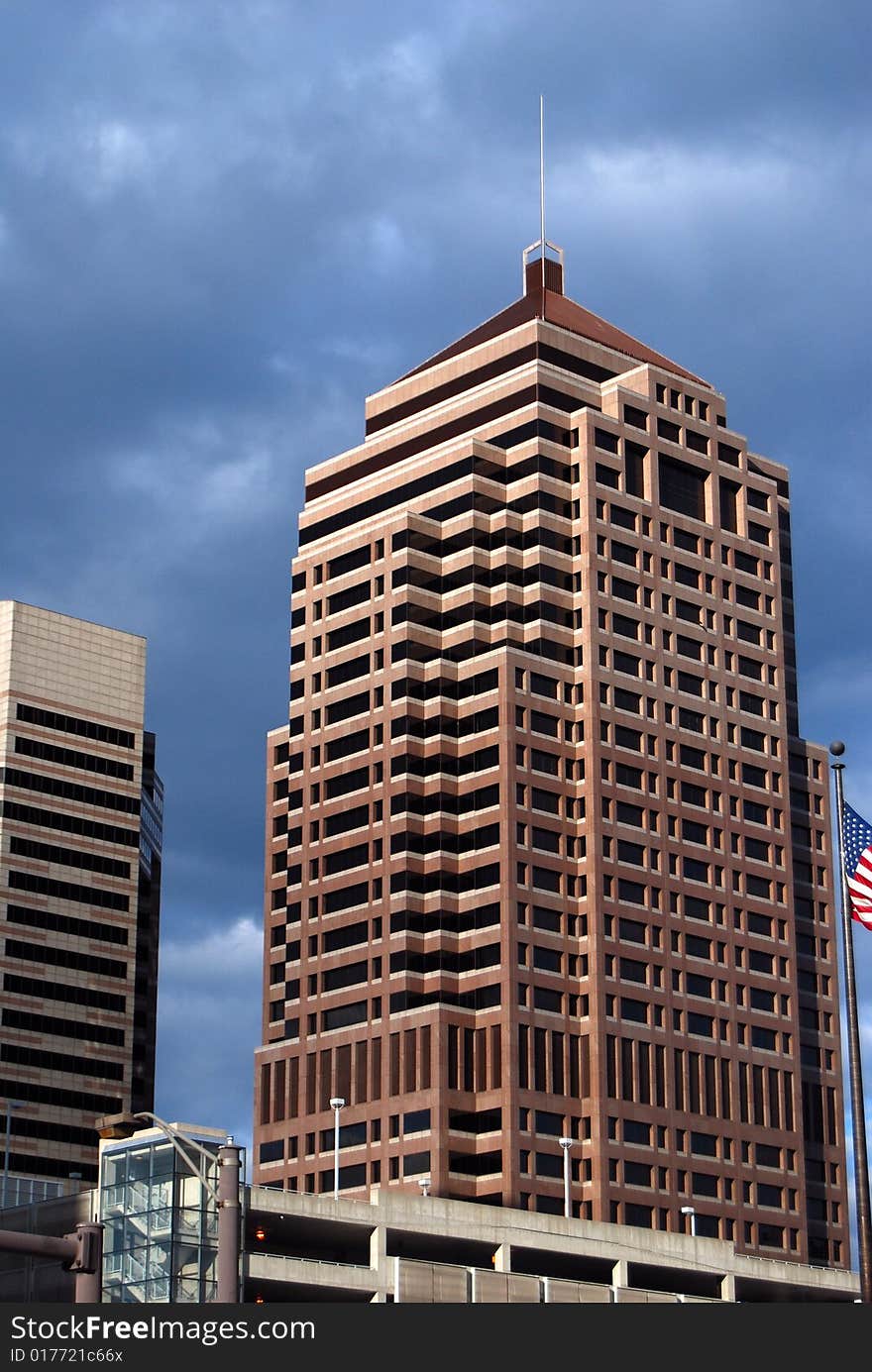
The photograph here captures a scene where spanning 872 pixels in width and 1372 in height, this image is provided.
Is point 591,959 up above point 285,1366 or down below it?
above

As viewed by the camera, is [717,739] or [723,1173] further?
[717,739]

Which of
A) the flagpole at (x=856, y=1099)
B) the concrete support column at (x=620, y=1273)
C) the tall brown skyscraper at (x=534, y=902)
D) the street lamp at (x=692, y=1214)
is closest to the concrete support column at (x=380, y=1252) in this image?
the concrete support column at (x=620, y=1273)

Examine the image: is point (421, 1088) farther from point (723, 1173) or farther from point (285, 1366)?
point (285, 1366)

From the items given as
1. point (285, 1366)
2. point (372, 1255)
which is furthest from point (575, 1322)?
point (372, 1255)

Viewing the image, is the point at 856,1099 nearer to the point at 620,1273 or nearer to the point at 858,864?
the point at 858,864

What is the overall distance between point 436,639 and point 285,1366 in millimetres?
143968

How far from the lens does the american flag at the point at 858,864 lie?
83438 mm

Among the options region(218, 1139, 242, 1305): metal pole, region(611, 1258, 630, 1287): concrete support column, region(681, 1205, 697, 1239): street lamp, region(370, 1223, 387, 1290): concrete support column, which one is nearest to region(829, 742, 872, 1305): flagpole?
region(218, 1139, 242, 1305): metal pole

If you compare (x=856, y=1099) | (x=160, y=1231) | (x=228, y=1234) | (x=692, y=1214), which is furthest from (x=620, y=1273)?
(x=228, y=1234)

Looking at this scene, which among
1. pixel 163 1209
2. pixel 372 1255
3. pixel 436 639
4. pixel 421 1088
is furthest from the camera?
pixel 436 639

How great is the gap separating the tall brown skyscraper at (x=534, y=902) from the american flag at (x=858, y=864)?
3543 inches

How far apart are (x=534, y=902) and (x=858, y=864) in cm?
9890

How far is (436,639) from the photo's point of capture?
19400 cm

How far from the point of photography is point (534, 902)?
18250cm
